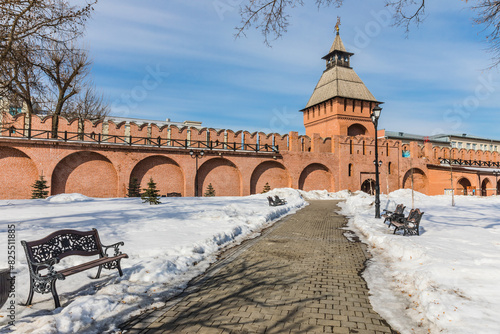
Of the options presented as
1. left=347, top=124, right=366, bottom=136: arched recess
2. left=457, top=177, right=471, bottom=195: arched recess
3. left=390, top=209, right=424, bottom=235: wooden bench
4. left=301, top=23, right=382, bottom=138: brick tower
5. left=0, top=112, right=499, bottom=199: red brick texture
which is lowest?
left=390, top=209, right=424, bottom=235: wooden bench

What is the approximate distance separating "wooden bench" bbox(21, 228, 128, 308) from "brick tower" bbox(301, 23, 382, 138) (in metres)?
31.5

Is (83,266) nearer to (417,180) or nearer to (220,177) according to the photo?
(220,177)

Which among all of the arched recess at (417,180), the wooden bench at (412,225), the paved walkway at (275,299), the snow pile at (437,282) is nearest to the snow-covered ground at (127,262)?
the paved walkway at (275,299)

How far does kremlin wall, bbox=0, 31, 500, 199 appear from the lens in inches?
823

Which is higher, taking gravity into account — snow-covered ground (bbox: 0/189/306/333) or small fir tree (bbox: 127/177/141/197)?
small fir tree (bbox: 127/177/141/197)

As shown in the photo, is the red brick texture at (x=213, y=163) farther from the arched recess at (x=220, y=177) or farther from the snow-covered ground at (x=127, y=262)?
the snow-covered ground at (x=127, y=262)

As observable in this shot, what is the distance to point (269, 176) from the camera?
93.9 feet

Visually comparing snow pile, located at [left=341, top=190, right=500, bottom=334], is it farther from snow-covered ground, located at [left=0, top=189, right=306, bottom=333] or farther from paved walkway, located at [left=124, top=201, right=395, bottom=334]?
snow-covered ground, located at [left=0, top=189, right=306, bottom=333]

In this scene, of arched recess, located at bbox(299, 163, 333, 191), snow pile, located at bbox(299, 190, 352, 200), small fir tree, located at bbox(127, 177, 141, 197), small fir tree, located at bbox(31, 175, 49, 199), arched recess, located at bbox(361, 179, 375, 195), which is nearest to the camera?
small fir tree, located at bbox(31, 175, 49, 199)

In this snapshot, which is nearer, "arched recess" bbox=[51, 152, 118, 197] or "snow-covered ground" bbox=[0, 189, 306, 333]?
"snow-covered ground" bbox=[0, 189, 306, 333]

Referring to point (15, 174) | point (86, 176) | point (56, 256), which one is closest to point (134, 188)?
point (86, 176)

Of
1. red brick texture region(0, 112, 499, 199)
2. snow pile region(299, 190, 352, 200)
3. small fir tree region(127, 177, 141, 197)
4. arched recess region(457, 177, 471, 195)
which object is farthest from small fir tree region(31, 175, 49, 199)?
arched recess region(457, 177, 471, 195)

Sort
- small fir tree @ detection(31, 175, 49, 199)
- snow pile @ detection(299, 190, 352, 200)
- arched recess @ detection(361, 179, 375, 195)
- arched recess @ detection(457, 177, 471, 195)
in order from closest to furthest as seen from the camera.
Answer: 1. small fir tree @ detection(31, 175, 49, 199)
2. snow pile @ detection(299, 190, 352, 200)
3. arched recess @ detection(361, 179, 375, 195)
4. arched recess @ detection(457, 177, 471, 195)

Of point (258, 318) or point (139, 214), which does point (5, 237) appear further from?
point (258, 318)
